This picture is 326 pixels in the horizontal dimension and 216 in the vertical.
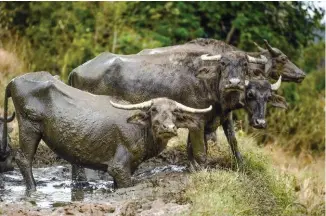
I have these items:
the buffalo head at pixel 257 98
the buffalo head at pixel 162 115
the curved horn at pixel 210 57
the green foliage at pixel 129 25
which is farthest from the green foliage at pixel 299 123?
the buffalo head at pixel 162 115

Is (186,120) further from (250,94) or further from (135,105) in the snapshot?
(250,94)

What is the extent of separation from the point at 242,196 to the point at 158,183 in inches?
43.5

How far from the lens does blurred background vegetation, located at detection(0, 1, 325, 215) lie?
64.6ft

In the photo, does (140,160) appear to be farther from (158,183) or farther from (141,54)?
(141,54)

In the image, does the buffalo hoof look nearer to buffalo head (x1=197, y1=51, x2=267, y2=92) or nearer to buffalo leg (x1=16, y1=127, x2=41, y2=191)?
buffalo head (x1=197, y1=51, x2=267, y2=92)

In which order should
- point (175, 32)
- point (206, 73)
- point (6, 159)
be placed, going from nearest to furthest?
point (206, 73), point (6, 159), point (175, 32)

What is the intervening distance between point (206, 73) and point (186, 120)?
3.41ft

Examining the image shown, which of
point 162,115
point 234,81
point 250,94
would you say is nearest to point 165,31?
point 250,94

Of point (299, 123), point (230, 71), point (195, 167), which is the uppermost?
point (230, 71)

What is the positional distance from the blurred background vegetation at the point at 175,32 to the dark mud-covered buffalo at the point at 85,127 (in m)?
9.39

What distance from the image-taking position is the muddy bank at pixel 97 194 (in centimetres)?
819

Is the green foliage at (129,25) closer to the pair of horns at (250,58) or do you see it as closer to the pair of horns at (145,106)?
the pair of horns at (250,58)

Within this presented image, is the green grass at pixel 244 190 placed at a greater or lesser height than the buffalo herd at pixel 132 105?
lesser

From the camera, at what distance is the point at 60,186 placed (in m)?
10.3
